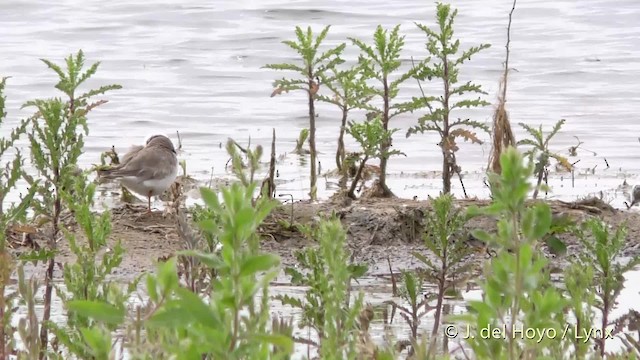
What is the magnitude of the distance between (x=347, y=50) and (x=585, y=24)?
3.73m

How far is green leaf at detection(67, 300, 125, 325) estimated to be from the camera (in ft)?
9.07

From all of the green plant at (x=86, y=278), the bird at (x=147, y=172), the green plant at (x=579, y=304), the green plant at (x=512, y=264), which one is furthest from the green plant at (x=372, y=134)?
the green plant at (x=512, y=264)

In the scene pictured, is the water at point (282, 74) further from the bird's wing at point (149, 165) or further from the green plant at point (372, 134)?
the green plant at point (372, 134)

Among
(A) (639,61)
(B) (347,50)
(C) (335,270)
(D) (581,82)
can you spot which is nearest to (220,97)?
(B) (347,50)

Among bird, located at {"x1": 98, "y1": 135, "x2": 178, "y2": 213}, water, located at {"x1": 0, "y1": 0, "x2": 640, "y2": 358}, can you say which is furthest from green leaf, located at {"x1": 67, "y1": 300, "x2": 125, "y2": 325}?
bird, located at {"x1": 98, "y1": 135, "x2": 178, "y2": 213}

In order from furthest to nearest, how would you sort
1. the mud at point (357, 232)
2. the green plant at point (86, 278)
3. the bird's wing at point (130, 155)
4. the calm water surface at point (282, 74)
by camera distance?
1. the calm water surface at point (282, 74)
2. the bird's wing at point (130, 155)
3. the mud at point (357, 232)
4. the green plant at point (86, 278)

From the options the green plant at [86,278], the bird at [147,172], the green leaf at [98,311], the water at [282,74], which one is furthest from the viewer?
the water at [282,74]

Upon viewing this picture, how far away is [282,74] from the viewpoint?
15.9 m

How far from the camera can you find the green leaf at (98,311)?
2766mm

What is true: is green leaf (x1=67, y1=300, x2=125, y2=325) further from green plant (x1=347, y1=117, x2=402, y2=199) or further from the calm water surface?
the calm water surface

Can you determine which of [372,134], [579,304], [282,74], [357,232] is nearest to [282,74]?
[282,74]

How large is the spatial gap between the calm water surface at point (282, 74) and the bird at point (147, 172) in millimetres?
953

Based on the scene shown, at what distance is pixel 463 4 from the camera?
20.9 meters

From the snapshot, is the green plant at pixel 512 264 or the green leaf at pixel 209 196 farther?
the green plant at pixel 512 264
